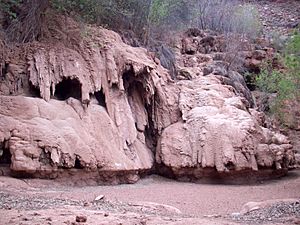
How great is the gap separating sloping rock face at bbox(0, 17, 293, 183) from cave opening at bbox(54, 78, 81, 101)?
36 millimetres

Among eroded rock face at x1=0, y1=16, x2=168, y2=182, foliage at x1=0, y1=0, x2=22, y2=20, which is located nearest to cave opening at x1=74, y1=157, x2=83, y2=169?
eroded rock face at x1=0, y1=16, x2=168, y2=182

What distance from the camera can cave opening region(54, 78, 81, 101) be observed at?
1467cm

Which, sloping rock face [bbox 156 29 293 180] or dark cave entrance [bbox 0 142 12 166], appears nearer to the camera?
dark cave entrance [bbox 0 142 12 166]

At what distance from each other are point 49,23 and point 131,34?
16.8 ft

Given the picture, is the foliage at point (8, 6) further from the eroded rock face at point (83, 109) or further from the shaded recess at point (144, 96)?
the shaded recess at point (144, 96)

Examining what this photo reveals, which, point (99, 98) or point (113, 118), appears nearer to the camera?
point (113, 118)

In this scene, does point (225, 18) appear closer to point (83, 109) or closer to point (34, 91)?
point (83, 109)

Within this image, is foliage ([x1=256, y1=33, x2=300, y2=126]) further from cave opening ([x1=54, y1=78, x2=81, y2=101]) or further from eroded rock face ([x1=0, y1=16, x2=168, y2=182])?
cave opening ([x1=54, y1=78, x2=81, y2=101])

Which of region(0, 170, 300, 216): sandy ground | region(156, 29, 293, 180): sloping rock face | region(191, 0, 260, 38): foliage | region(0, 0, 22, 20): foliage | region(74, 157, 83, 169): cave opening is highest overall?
region(191, 0, 260, 38): foliage

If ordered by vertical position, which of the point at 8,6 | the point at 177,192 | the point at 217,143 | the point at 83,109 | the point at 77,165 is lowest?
the point at 177,192

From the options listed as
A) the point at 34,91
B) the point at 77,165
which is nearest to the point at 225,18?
the point at 34,91

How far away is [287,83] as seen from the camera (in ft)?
51.5

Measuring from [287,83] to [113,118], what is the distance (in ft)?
19.9

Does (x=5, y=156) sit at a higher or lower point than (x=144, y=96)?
lower
